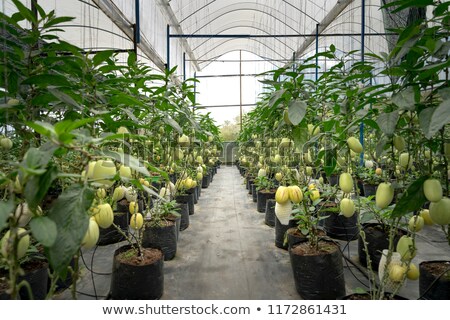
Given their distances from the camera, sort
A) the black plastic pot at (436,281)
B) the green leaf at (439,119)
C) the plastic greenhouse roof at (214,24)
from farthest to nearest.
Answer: the plastic greenhouse roof at (214,24), the black plastic pot at (436,281), the green leaf at (439,119)

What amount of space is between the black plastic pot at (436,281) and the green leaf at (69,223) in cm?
136

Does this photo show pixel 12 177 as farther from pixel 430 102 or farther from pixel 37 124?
pixel 430 102

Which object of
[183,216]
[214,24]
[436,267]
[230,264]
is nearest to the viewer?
[436,267]

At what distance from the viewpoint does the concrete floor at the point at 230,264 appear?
1747 mm

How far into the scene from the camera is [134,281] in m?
1.59

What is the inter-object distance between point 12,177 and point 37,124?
167mm

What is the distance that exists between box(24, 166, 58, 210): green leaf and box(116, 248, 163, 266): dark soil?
1.15 m

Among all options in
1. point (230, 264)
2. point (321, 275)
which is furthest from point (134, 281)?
point (321, 275)

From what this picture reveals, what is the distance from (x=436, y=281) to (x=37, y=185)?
62.7 inches

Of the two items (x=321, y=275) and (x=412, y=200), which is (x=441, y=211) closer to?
(x=412, y=200)

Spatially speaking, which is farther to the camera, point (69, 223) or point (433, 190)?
point (433, 190)

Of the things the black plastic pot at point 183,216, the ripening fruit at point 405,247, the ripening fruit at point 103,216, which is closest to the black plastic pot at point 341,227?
the black plastic pot at point 183,216

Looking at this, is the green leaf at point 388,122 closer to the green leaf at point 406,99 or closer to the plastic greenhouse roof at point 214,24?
the green leaf at point 406,99

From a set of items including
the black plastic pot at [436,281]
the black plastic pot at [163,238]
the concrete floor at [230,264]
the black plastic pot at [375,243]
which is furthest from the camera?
the black plastic pot at [163,238]
